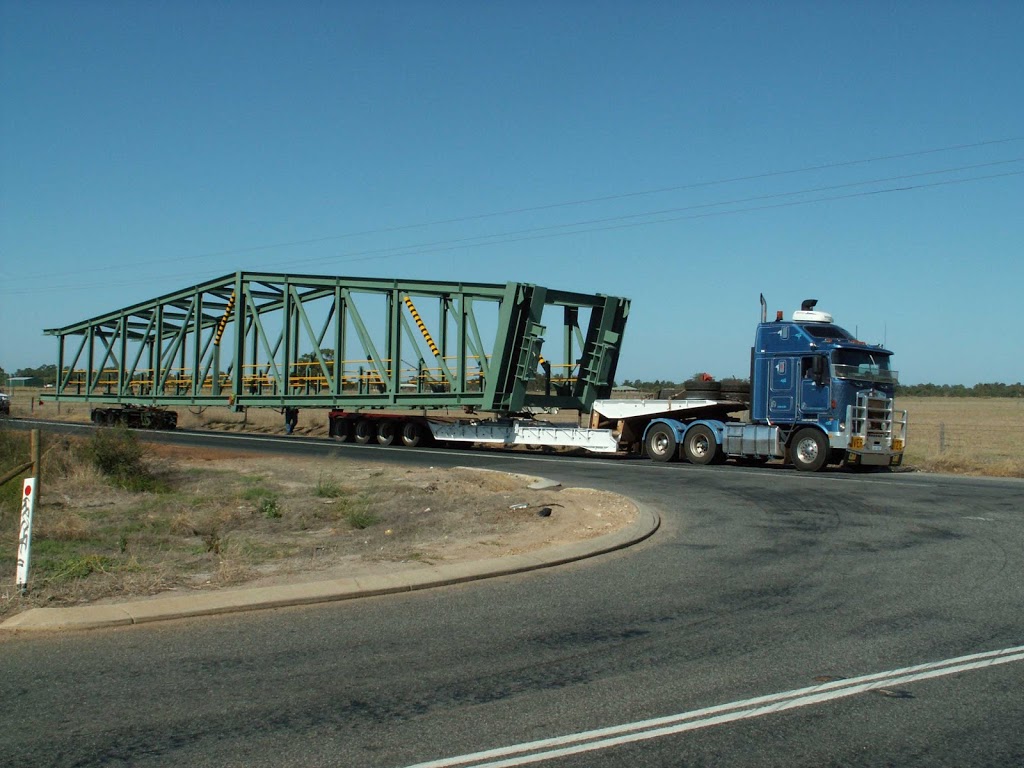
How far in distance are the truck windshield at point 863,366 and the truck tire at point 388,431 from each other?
15746 mm

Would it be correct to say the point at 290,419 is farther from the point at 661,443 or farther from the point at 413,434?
the point at 661,443

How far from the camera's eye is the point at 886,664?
661cm

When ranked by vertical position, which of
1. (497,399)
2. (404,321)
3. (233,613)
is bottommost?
(233,613)

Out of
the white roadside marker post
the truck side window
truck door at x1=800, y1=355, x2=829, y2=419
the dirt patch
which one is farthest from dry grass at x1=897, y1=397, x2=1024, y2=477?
the white roadside marker post

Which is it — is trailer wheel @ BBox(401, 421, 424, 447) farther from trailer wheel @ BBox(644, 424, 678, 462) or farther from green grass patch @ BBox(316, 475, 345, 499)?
green grass patch @ BBox(316, 475, 345, 499)

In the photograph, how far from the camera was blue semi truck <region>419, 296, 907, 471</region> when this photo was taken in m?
23.6

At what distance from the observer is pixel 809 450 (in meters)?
24.0

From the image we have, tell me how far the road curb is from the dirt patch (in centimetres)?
40

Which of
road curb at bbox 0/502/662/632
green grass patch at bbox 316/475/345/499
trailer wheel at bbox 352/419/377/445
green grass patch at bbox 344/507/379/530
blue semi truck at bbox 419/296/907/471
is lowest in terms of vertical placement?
road curb at bbox 0/502/662/632

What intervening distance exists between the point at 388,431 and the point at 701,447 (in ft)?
39.9

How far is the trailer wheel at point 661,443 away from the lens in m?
26.7

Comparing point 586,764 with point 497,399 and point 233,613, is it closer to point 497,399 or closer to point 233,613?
point 233,613

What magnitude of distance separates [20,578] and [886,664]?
7.21 m

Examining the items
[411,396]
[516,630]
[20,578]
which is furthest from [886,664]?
[411,396]
